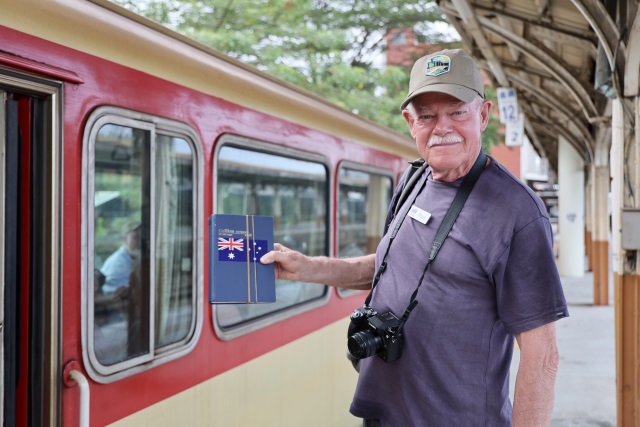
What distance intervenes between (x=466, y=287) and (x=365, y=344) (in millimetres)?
318

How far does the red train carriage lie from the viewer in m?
2.09

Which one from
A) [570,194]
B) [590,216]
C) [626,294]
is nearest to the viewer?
[626,294]

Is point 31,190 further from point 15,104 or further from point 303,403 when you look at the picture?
point 303,403

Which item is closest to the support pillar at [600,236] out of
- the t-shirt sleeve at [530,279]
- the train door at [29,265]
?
the t-shirt sleeve at [530,279]

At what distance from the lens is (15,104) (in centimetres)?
205

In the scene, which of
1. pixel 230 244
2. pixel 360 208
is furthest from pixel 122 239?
pixel 360 208

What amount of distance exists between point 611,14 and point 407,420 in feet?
13.6

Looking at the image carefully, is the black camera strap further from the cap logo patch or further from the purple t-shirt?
the cap logo patch

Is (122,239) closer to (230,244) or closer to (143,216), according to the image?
(143,216)

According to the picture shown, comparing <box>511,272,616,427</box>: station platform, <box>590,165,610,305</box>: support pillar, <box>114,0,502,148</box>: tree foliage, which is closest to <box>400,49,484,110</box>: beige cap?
<box>511,272,616,427</box>: station platform

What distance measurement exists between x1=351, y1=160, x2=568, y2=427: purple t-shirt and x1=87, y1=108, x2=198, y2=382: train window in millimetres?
1105

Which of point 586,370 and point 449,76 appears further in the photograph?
point 586,370

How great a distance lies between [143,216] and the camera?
2738 mm

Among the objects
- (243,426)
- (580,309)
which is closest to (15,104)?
(243,426)
